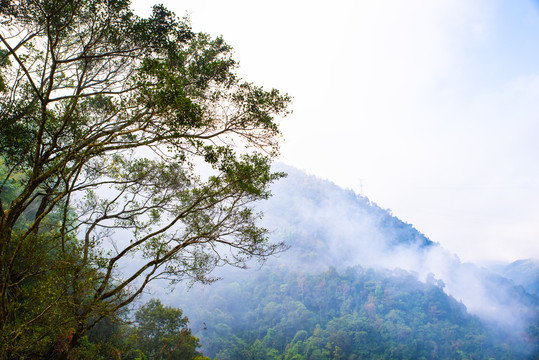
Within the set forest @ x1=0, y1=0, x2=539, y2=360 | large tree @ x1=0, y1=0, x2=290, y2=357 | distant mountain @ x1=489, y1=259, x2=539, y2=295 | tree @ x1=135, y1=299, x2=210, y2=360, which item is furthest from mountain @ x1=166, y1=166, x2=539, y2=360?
large tree @ x1=0, y1=0, x2=290, y2=357

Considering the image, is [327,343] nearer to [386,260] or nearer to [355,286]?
[355,286]

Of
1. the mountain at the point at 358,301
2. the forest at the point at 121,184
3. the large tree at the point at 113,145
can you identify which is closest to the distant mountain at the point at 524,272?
the mountain at the point at 358,301

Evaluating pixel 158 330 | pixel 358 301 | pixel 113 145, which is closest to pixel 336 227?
pixel 358 301

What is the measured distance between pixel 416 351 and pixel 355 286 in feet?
84.6

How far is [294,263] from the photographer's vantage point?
10094 cm

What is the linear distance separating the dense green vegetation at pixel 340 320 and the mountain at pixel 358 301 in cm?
26

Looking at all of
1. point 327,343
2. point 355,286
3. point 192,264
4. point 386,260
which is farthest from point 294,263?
point 192,264

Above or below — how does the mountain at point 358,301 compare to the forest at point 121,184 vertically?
above

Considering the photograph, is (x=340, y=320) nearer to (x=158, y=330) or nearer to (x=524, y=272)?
(x=158, y=330)

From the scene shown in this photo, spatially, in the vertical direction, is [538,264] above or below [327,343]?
above

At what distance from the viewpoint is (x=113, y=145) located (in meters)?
4.87

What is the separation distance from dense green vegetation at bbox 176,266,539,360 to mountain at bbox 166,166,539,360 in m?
0.26

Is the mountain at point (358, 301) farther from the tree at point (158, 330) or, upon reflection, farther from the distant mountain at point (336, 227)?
the tree at point (158, 330)

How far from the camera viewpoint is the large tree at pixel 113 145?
386cm
